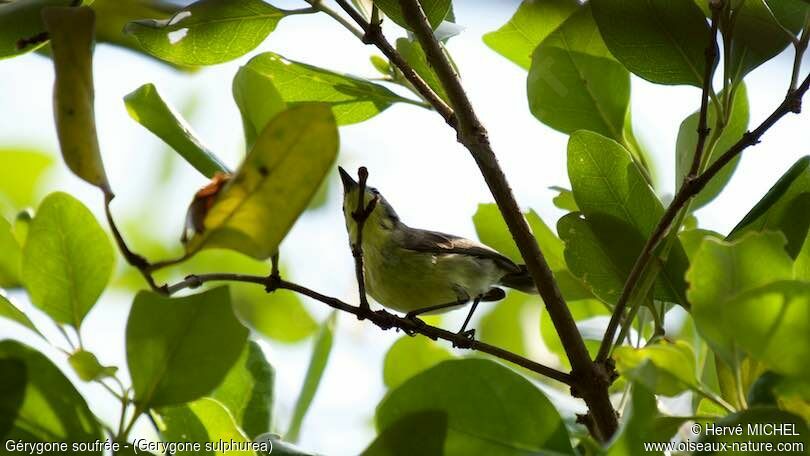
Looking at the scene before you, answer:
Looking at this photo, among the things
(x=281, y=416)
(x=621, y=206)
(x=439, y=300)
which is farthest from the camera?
(x=439, y=300)

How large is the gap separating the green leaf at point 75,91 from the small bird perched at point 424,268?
2.19 metres

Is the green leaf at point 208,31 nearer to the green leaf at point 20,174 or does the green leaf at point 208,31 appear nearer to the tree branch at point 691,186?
the tree branch at point 691,186

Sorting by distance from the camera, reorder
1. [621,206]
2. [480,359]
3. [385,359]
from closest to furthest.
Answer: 1. [480,359]
2. [621,206]
3. [385,359]

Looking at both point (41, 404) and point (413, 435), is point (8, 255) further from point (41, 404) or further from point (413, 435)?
point (413, 435)

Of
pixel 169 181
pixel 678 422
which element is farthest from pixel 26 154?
pixel 678 422

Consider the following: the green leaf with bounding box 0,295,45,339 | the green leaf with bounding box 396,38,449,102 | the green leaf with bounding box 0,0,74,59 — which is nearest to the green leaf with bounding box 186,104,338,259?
the green leaf with bounding box 0,295,45,339

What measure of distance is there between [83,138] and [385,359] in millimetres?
1404

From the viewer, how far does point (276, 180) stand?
1.22 meters

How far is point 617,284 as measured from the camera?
6.36 feet

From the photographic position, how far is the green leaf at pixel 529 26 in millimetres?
2197

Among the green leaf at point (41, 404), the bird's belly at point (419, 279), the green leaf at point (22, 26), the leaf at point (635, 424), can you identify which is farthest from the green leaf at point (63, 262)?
the bird's belly at point (419, 279)

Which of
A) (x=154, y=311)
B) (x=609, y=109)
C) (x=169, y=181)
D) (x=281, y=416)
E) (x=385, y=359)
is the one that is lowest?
(x=281, y=416)

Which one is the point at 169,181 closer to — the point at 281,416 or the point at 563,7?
the point at 281,416

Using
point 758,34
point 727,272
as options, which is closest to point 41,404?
point 727,272
